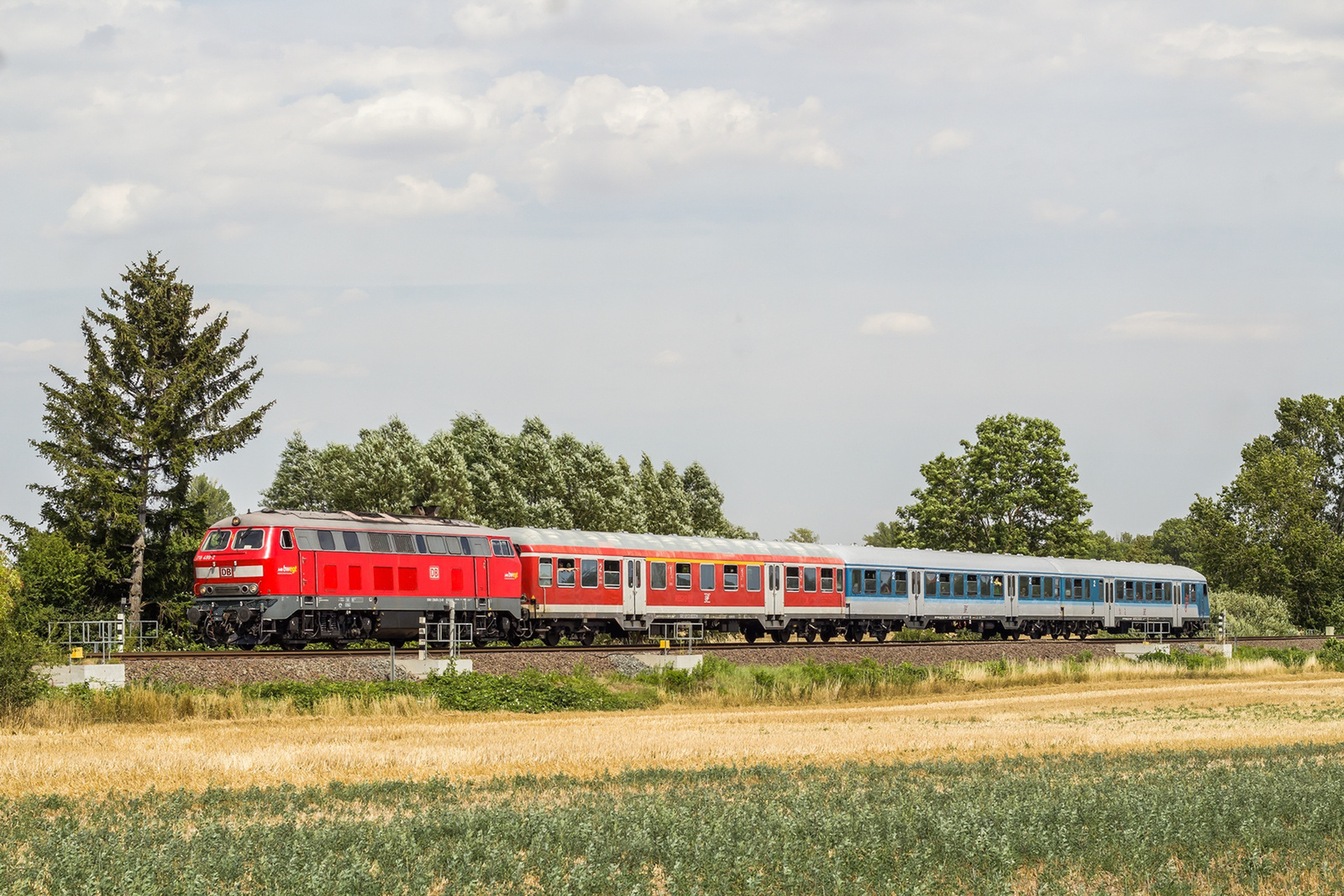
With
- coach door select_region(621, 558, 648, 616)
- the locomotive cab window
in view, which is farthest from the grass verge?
coach door select_region(621, 558, 648, 616)

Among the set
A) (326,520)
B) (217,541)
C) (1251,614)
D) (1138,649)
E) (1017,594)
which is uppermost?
(326,520)

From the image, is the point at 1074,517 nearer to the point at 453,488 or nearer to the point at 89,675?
the point at 453,488

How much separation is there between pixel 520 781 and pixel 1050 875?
7906 millimetres

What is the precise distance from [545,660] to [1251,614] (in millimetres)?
55177

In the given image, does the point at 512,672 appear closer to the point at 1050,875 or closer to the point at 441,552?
the point at 441,552

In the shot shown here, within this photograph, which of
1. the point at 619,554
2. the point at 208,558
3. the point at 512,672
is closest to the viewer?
the point at 512,672

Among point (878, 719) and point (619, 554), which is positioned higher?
point (619, 554)

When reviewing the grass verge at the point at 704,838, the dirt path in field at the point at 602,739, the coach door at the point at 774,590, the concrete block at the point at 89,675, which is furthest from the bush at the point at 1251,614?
the grass verge at the point at 704,838

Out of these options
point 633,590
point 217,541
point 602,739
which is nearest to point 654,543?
point 633,590

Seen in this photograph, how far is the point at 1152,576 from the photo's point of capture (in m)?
65.6

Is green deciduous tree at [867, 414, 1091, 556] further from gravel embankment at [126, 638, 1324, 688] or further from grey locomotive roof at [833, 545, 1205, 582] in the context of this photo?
gravel embankment at [126, 638, 1324, 688]

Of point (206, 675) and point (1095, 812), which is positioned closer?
point (1095, 812)

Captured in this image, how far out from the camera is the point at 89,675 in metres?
26.8

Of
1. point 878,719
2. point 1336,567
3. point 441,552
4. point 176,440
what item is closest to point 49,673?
point 441,552
